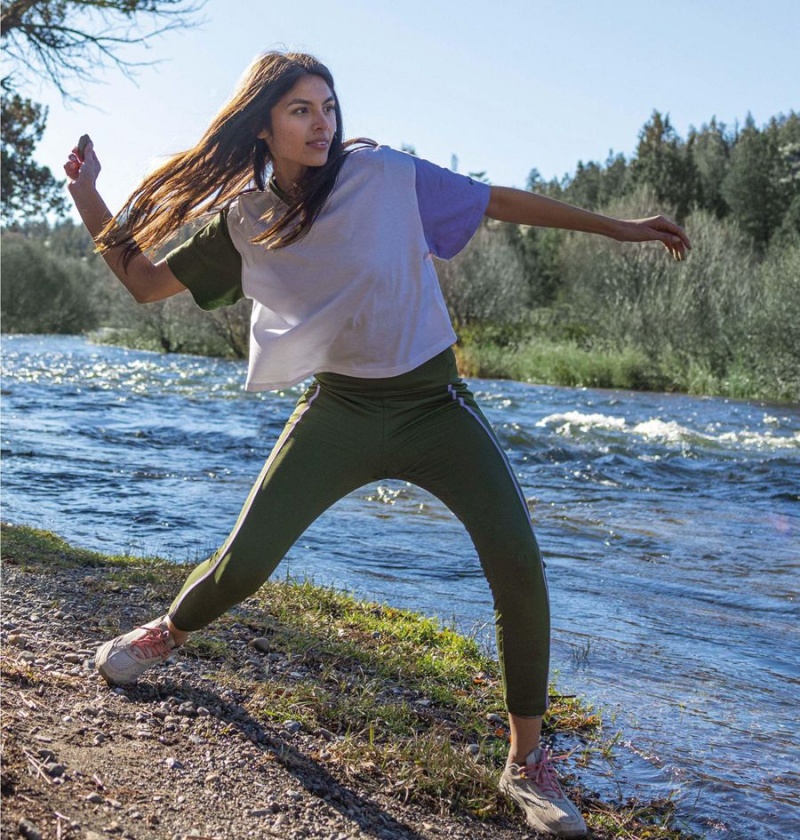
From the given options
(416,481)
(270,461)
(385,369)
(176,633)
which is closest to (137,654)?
(176,633)

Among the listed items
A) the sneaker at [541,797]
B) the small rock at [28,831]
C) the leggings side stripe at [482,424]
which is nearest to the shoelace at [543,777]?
the sneaker at [541,797]

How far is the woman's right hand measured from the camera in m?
3.61

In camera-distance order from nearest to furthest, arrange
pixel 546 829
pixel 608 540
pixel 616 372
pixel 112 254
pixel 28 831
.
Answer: pixel 28 831 < pixel 546 829 < pixel 112 254 < pixel 608 540 < pixel 616 372

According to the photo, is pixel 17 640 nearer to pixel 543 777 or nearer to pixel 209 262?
pixel 209 262

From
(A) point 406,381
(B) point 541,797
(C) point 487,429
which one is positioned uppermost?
(A) point 406,381

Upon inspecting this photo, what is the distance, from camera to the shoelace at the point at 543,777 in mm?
3348

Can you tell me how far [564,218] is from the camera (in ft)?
11.3

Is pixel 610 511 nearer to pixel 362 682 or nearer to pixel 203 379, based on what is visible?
pixel 362 682

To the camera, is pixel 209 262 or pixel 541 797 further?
pixel 209 262

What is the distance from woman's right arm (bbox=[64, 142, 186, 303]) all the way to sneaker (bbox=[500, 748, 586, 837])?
1.95m

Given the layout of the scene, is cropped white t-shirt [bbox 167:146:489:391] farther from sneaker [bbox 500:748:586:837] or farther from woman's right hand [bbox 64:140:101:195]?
sneaker [bbox 500:748:586:837]

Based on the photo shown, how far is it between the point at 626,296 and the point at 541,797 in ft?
106

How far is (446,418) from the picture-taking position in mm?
3379

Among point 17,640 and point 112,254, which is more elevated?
point 112,254
